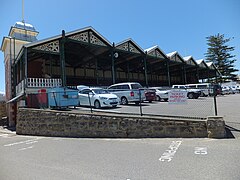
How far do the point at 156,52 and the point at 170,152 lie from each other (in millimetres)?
24284

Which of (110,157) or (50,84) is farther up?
(50,84)

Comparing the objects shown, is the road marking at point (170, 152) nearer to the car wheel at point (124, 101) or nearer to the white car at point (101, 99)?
the white car at point (101, 99)

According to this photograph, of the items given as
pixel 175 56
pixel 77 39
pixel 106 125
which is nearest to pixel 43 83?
pixel 77 39

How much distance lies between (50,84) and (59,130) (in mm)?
8707

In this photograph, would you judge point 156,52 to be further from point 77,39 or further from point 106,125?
point 106,125

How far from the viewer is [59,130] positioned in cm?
1077

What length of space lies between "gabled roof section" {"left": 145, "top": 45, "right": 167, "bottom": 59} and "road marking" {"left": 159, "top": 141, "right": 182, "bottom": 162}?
21.6 m

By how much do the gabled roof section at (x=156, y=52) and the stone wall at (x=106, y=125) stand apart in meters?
18.9

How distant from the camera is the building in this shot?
1783 cm

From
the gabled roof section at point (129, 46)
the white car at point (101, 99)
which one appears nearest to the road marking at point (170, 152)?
the white car at point (101, 99)

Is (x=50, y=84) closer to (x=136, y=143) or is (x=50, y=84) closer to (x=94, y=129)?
(x=94, y=129)

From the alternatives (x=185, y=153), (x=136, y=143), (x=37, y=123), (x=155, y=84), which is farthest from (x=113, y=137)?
(x=155, y=84)

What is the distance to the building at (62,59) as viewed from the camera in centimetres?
1783

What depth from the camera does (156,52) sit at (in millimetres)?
28453
